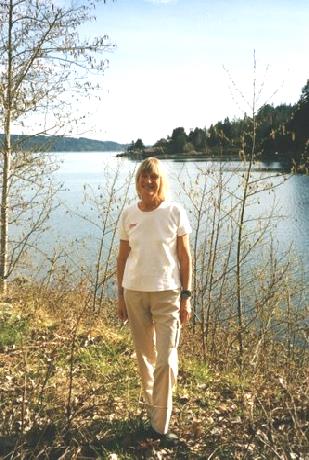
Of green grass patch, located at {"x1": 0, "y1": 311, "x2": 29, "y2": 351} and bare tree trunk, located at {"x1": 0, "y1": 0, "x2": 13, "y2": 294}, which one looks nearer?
green grass patch, located at {"x1": 0, "y1": 311, "x2": 29, "y2": 351}

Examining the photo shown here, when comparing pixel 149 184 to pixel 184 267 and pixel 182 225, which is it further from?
pixel 184 267

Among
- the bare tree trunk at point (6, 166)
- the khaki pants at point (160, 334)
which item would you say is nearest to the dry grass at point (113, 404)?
the khaki pants at point (160, 334)

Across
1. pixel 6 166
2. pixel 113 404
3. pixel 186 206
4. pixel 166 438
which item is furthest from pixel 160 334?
pixel 186 206

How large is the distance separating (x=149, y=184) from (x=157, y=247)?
50 centimetres

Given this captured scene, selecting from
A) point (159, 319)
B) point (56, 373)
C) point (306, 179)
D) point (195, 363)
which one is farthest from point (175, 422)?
point (306, 179)

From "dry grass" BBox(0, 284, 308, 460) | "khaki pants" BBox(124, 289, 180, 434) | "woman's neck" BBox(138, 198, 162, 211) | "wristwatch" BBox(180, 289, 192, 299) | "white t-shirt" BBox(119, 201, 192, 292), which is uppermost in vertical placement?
"woman's neck" BBox(138, 198, 162, 211)

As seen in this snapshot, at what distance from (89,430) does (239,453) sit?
124 cm

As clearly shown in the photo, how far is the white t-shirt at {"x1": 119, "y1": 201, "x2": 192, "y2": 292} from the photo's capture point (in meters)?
3.70

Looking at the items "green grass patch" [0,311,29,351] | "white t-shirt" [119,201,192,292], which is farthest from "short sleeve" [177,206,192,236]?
"green grass patch" [0,311,29,351]

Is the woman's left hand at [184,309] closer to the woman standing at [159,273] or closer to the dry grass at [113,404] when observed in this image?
the woman standing at [159,273]

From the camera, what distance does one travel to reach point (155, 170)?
3.73m

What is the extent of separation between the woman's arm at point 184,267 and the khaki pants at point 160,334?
78 millimetres

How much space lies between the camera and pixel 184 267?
3.81 metres

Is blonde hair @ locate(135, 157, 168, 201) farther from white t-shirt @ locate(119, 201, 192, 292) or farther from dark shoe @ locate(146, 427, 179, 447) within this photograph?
dark shoe @ locate(146, 427, 179, 447)
